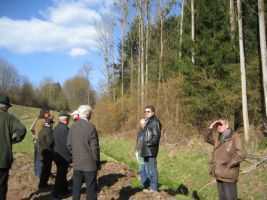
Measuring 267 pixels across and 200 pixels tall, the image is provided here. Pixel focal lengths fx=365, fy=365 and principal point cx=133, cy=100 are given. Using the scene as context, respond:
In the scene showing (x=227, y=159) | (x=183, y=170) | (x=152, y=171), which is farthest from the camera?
(x=183, y=170)

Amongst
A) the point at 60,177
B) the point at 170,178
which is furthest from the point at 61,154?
the point at 170,178

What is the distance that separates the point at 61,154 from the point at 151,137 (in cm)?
200

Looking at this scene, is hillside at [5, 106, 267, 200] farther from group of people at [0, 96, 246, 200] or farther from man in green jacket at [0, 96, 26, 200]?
man in green jacket at [0, 96, 26, 200]

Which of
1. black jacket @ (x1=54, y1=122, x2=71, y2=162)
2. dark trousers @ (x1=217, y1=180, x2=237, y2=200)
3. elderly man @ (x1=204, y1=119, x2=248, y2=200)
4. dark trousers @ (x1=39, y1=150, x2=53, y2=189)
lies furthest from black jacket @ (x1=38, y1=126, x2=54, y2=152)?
dark trousers @ (x1=217, y1=180, x2=237, y2=200)

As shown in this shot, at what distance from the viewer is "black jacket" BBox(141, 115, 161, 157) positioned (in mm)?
8086

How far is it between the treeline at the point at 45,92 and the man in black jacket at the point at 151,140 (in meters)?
72.8

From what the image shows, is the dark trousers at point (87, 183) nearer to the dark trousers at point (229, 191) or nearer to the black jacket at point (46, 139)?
the dark trousers at point (229, 191)

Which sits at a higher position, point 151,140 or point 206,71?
point 206,71

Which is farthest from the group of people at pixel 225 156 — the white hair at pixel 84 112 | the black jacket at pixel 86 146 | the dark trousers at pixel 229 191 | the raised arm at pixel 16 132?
the raised arm at pixel 16 132

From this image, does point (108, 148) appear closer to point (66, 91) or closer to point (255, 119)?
point (255, 119)

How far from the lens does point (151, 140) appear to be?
809 cm

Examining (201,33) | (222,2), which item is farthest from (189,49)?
(222,2)

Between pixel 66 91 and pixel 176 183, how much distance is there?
259 feet

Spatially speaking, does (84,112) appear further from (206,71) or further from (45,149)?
(206,71)
